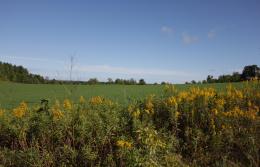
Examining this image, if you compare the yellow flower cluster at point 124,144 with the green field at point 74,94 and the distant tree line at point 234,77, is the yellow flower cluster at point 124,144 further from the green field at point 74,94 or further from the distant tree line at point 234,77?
the distant tree line at point 234,77

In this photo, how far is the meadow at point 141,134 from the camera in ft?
21.8

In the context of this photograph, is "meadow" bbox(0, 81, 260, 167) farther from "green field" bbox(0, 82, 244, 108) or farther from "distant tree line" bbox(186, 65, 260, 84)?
"distant tree line" bbox(186, 65, 260, 84)

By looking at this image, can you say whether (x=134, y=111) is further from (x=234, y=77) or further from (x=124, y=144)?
(x=234, y=77)

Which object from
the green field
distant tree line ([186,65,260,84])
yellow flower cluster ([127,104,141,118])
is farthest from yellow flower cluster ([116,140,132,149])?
distant tree line ([186,65,260,84])

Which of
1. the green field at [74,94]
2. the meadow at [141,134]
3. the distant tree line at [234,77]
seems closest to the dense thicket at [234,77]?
the distant tree line at [234,77]

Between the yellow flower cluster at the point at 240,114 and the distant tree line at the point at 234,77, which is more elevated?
the distant tree line at the point at 234,77

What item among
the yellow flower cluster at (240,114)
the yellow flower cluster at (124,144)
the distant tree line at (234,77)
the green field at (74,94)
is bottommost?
the yellow flower cluster at (124,144)

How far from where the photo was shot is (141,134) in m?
6.58

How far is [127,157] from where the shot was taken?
6242 millimetres

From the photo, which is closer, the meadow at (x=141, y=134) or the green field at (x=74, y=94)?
the meadow at (x=141, y=134)

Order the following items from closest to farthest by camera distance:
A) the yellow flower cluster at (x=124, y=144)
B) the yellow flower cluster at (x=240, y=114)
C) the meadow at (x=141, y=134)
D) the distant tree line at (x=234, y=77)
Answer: the yellow flower cluster at (x=124, y=144), the meadow at (x=141, y=134), the yellow flower cluster at (x=240, y=114), the distant tree line at (x=234, y=77)

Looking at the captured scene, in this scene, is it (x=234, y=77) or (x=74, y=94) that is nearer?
(x=74, y=94)

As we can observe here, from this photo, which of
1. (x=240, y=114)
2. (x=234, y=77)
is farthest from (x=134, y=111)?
(x=234, y=77)

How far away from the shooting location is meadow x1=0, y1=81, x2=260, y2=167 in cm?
665
